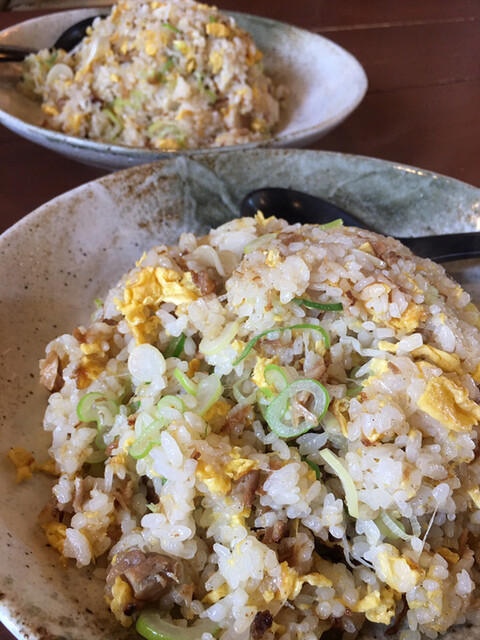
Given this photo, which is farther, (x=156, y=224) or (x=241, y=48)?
(x=241, y=48)

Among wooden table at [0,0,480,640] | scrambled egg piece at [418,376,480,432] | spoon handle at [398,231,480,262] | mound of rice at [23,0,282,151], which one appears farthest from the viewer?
mound of rice at [23,0,282,151]

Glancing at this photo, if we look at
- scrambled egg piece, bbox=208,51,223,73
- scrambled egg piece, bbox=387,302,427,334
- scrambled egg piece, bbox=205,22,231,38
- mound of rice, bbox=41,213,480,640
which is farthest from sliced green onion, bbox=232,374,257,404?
scrambled egg piece, bbox=205,22,231,38

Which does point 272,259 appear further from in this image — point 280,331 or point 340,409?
point 340,409

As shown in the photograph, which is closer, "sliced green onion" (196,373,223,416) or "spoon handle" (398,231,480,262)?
"sliced green onion" (196,373,223,416)

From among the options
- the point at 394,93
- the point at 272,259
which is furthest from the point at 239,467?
the point at 394,93

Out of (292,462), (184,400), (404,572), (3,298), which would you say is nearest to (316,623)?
(404,572)

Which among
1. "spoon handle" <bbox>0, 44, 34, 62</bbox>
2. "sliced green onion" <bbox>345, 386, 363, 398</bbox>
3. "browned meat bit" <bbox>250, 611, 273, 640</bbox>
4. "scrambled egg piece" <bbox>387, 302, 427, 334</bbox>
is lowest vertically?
"browned meat bit" <bbox>250, 611, 273, 640</bbox>

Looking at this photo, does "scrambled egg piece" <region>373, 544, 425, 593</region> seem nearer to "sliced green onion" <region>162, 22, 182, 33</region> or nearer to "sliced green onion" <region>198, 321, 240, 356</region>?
"sliced green onion" <region>198, 321, 240, 356</region>

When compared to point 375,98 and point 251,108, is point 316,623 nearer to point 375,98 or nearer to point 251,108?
point 251,108
